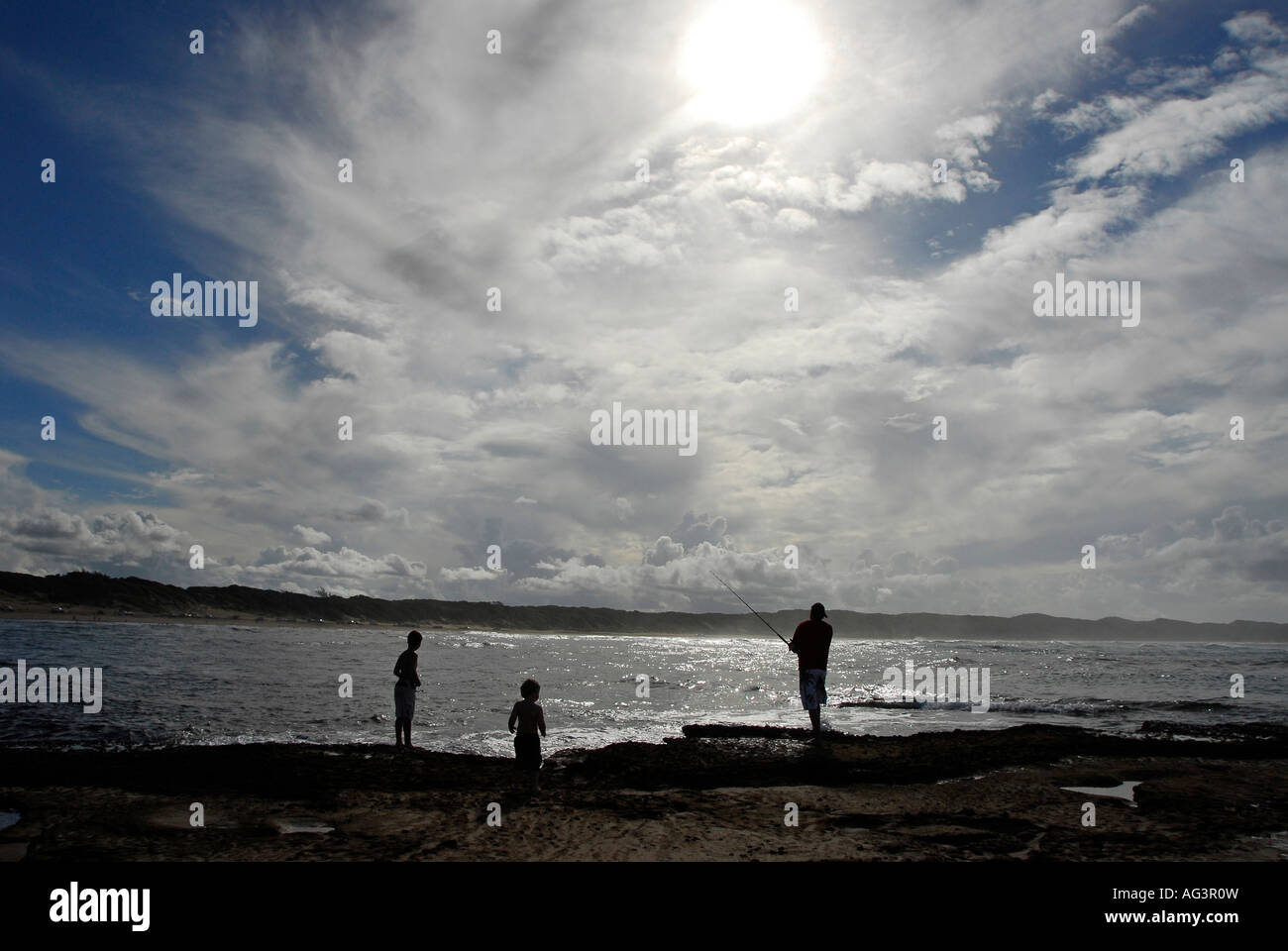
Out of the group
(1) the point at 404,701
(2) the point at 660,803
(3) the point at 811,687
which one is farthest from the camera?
(3) the point at 811,687

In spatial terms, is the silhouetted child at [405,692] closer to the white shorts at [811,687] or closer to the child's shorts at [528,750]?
the child's shorts at [528,750]

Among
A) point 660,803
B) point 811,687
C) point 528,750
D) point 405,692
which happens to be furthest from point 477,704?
point 660,803

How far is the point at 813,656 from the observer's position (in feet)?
45.1

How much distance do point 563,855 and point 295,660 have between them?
35.5 meters

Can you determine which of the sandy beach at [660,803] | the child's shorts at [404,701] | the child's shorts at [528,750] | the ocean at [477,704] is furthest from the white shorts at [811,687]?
the child's shorts at [404,701]

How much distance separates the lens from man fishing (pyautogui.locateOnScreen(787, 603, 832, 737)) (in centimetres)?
1376

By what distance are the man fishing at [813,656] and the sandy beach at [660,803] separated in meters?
0.89

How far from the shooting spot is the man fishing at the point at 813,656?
45.1 ft

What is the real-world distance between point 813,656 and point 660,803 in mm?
6037

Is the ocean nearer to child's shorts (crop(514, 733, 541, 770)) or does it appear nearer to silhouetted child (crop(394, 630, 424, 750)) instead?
silhouetted child (crop(394, 630, 424, 750))

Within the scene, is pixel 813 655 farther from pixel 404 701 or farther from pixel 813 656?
pixel 404 701

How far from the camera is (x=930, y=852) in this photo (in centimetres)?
675
